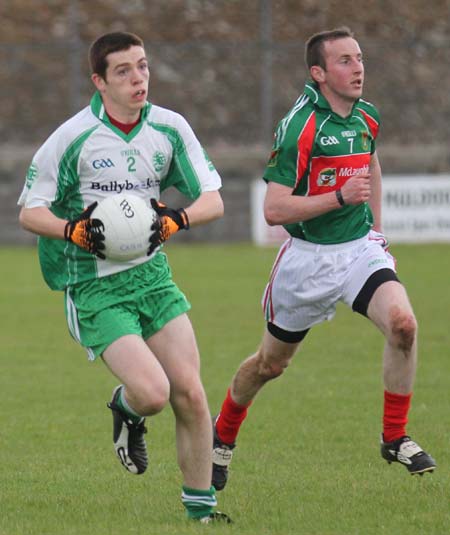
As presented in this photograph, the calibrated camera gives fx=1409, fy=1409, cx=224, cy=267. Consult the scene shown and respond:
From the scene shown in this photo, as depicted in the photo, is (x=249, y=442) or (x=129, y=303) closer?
(x=129, y=303)

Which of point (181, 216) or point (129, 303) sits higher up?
point (181, 216)

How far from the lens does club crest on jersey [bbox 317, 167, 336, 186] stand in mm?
7285

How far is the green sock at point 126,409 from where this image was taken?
6.27 m

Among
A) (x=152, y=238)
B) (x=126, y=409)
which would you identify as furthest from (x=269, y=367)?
(x=152, y=238)

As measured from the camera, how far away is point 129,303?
6188 mm

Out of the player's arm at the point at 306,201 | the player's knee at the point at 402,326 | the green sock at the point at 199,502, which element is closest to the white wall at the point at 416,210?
the player's arm at the point at 306,201

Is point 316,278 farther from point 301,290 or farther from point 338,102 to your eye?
point 338,102

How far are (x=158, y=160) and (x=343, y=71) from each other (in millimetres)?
1448

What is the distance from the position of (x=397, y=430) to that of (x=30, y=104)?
19.0 metres

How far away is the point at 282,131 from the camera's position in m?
7.20

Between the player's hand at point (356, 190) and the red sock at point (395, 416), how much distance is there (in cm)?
98

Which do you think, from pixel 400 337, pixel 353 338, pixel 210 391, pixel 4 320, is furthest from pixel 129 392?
pixel 4 320

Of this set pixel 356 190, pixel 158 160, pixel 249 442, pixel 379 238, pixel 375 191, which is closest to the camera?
pixel 158 160

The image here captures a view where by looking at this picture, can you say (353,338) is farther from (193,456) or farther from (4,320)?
(193,456)
